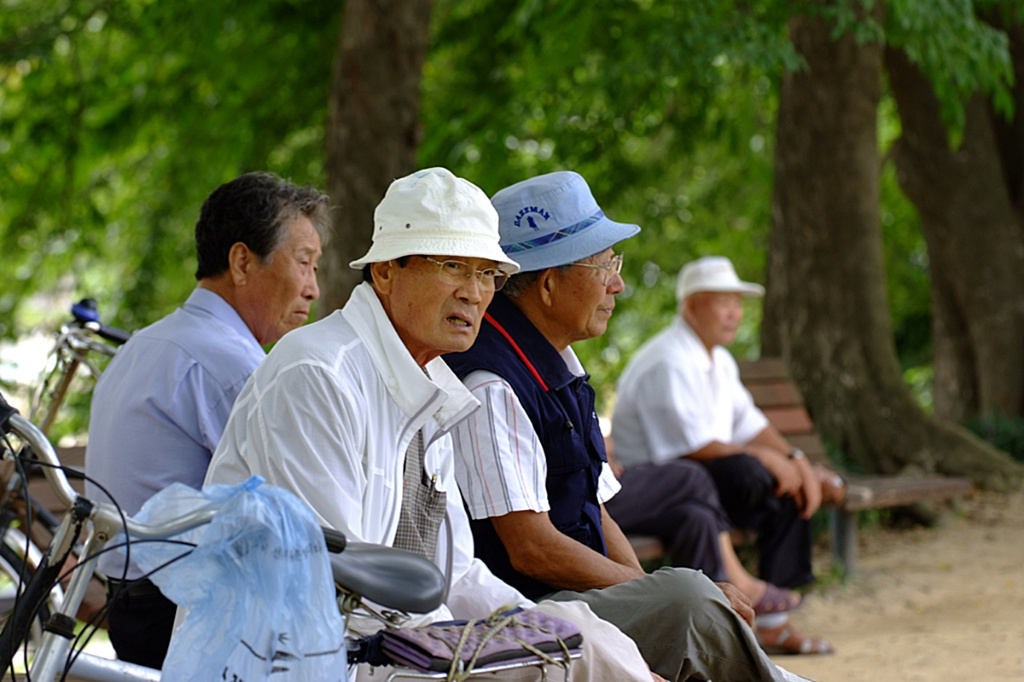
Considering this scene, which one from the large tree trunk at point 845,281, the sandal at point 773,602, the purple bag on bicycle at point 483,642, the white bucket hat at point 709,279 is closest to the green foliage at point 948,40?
the large tree trunk at point 845,281

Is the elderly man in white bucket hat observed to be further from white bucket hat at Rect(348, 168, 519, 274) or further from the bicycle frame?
the bicycle frame

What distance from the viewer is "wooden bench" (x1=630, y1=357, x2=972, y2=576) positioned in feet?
21.5

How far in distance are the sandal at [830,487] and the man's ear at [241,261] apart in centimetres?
370

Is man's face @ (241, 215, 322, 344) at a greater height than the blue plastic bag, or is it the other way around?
man's face @ (241, 215, 322, 344)

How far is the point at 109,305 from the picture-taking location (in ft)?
31.6

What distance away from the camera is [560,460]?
308 centimetres

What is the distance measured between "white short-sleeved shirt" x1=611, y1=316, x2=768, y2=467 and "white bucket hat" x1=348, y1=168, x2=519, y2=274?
10.6ft

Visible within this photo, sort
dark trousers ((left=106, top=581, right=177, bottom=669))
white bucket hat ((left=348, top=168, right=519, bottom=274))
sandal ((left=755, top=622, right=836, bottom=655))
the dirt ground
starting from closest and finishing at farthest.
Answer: white bucket hat ((left=348, top=168, right=519, bottom=274)) < dark trousers ((left=106, top=581, right=177, bottom=669)) < the dirt ground < sandal ((left=755, top=622, right=836, bottom=655))

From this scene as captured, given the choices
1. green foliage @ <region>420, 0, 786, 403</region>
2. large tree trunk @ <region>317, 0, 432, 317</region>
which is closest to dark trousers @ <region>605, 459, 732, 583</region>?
large tree trunk @ <region>317, 0, 432, 317</region>

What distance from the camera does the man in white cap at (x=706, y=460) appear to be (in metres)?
5.41

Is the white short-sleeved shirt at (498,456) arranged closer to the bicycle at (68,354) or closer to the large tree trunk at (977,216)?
the bicycle at (68,354)

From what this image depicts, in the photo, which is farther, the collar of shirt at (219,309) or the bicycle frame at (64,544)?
the collar of shirt at (219,309)

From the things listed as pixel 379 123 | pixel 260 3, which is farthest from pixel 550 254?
pixel 260 3

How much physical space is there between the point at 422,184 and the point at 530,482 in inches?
31.6
